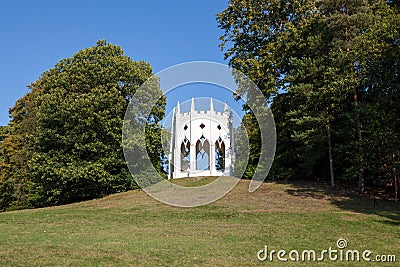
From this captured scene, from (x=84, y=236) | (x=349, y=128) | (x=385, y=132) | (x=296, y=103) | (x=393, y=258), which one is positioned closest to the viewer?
(x=393, y=258)

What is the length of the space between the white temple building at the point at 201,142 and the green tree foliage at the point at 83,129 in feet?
6.85

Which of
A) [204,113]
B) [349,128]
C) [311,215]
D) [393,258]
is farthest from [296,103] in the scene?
[393,258]

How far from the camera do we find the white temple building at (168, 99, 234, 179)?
30.0 m

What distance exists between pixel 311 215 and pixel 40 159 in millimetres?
19784

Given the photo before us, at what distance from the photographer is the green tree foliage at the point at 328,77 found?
21406mm

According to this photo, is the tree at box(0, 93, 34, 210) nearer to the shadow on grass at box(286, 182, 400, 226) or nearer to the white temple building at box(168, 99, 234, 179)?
the white temple building at box(168, 99, 234, 179)

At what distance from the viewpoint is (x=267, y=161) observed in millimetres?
29703

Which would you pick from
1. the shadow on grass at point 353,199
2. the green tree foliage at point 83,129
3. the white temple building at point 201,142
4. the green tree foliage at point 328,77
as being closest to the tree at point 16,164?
the green tree foliage at point 83,129

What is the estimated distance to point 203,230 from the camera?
15352 mm

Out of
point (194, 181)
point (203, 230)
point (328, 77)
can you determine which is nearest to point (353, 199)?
point (328, 77)

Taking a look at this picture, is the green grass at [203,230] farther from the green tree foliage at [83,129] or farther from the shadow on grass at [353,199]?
the green tree foliage at [83,129]

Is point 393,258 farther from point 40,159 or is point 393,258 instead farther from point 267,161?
point 40,159

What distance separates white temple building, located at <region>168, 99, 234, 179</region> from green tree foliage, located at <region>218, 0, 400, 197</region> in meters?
3.72

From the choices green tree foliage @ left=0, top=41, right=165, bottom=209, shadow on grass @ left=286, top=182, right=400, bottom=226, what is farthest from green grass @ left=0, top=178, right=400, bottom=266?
green tree foliage @ left=0, top=41, right=165, bottom=209
